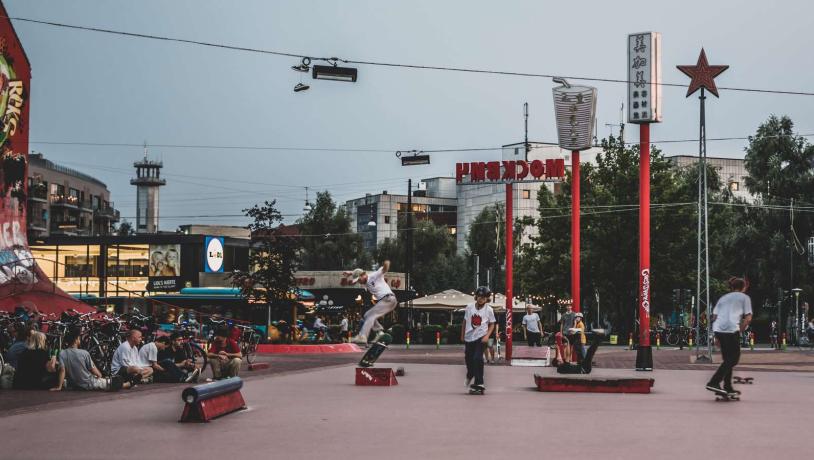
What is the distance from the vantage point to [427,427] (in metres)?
12.5

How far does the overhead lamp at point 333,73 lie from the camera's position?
80.7 feet

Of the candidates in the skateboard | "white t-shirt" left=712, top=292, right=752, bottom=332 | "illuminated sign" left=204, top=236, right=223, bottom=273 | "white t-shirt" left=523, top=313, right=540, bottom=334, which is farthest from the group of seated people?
"illuminated sign" left=204, top=236, right=223, bottom=273

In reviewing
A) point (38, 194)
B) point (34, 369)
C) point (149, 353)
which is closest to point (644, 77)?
point (149, 353)

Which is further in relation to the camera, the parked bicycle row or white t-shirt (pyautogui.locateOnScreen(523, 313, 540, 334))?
white t-shirt (pyautogui.locateOnScreen(523, 313, 540, 334))

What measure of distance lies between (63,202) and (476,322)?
111286 millimetres

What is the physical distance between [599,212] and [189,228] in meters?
77.8

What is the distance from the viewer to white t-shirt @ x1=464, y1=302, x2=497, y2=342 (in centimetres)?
1834

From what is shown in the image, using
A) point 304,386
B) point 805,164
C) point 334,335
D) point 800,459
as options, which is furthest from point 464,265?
point 800,459

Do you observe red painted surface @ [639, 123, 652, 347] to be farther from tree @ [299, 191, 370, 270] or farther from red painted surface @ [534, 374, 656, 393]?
tree @ [299, 191, 370, 270]

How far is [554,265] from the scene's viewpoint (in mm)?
63656

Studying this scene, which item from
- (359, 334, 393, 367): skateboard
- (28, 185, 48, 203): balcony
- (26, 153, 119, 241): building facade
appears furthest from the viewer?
(26, 153, 119, 241): building facade

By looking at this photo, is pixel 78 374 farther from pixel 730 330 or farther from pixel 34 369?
pixel 730 330

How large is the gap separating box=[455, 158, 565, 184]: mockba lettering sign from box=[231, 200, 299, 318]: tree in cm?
794

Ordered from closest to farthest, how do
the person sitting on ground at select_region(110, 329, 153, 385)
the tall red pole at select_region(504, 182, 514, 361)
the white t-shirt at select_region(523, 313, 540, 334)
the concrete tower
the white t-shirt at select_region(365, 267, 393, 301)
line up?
1. the person sitting on ground at select_region(110, 329, 153, 385)
2. the white t-shirt at select_region(365, 267, 393, 301)
3. the tall red pole at select_region(504, 182, 514, 361)
4. the white t-shirt at select_region(523, 313, 540, 334)
5. the concrete tower
